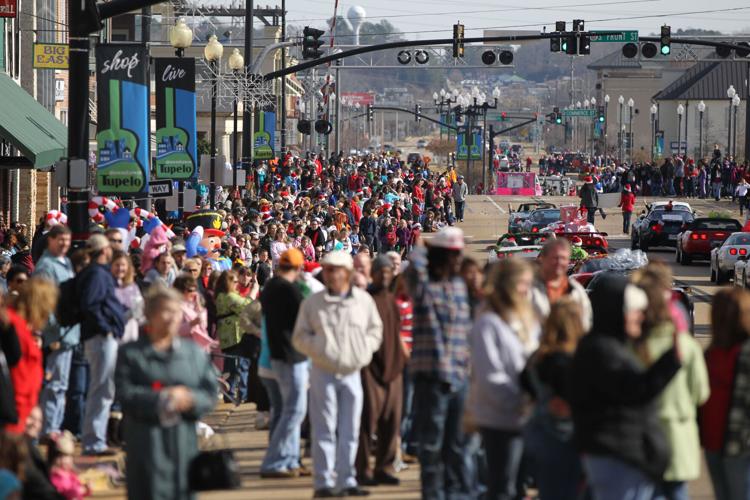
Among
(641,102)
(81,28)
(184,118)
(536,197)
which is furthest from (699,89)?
(81,28)

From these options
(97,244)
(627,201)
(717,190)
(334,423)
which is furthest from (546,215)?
(334,423)

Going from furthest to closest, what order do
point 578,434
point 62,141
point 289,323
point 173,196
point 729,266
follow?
point 729,266 → point 62,141 → point 173,196 → point 289,323 → point 578,434

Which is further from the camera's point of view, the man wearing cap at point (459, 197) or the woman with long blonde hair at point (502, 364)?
the man wearing cap at point (459, 197)

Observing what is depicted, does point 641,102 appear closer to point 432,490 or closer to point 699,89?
point 699,89

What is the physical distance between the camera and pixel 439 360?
34.7 ft

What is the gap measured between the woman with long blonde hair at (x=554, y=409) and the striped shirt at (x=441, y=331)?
1311 millimetres

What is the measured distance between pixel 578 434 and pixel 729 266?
88.5 ft

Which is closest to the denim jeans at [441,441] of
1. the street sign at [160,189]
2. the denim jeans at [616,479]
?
the denim jeans at [616,479]

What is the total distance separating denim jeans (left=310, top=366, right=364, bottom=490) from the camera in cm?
1194

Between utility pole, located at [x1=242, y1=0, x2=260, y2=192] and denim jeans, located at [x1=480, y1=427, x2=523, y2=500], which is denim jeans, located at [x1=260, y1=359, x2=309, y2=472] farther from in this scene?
utility pole, located at [x1=242, y1=0, x2=260, y2=192]

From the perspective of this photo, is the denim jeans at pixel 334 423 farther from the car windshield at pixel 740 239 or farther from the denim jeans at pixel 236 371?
the car windshield at pixel 740 239

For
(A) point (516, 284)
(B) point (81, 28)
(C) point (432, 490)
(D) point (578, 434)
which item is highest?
(B) point (81, 28)

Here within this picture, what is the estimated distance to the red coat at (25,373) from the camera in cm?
1018

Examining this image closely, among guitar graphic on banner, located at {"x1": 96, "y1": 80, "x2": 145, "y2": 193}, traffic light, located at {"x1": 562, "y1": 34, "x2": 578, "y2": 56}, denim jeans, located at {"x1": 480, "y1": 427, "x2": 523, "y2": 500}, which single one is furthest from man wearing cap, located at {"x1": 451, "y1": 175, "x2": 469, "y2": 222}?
denim jeans, located at {"x1": 480, "y1": 427, "x2": 523, "y2": 500}
